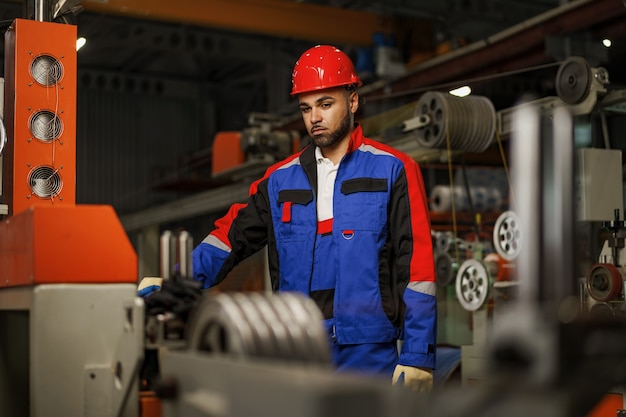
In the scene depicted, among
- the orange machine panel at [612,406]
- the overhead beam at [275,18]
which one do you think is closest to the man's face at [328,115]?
the orange machine panel at [612,406]

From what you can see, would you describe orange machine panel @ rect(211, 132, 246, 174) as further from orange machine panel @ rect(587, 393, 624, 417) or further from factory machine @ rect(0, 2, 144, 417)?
factory machine @ rect(0, 2, 144, 417)

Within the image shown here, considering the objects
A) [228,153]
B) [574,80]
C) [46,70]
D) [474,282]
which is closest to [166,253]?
[46,70]

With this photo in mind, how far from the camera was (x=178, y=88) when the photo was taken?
46.7 ft

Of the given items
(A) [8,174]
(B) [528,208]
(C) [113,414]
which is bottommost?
(C) [113,414]

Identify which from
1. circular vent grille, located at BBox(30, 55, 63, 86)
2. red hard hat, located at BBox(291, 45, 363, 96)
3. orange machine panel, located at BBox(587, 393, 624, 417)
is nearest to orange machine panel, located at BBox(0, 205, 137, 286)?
red hard hat, located at BBox(291, 45, 363, 96)

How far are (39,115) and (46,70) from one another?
16 cm

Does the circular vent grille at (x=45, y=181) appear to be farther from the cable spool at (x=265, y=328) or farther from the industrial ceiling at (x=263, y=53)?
the cable spool at (x=265, y=328)

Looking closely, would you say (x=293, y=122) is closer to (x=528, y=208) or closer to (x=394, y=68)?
(x=394, y=68)

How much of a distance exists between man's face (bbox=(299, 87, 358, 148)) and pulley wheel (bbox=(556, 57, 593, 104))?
6.95 ft

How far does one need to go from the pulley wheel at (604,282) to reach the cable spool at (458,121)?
1.28m

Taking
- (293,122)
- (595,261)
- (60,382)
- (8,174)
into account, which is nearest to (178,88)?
(293,122)

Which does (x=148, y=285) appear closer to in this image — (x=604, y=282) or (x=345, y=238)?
(x=345, y=238)

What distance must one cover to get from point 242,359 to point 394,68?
730cm

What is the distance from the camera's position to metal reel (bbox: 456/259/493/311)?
4.81m
